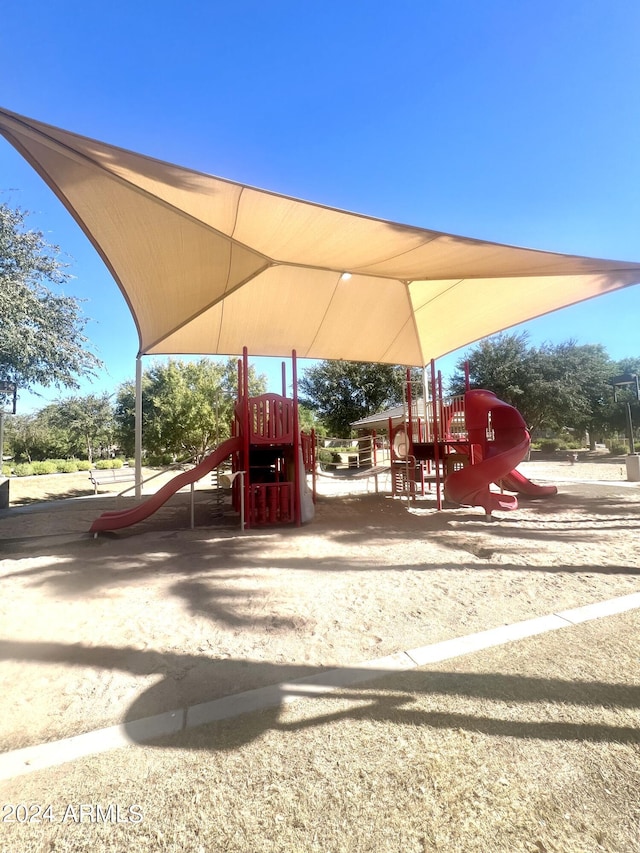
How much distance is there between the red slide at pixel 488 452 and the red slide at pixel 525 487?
1900 millimetres

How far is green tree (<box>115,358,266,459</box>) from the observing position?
2084 cm

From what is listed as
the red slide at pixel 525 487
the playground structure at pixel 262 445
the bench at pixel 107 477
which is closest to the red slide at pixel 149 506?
the playground structure at pixel 262 445

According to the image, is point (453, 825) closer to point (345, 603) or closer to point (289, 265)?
point (345, 603)

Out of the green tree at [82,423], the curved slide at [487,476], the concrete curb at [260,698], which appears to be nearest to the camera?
the concrete curb at [260,698]

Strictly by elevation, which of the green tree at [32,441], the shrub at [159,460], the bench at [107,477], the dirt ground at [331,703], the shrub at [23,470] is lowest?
the dirt ground at [331,703]

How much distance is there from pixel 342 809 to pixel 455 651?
1.64 metres

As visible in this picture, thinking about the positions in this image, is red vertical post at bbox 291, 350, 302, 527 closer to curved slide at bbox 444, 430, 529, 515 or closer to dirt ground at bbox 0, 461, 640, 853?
dirt ground at bbox 0, 461, 640, 853

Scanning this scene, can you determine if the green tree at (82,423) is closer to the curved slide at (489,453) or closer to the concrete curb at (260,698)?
the curved slide at (489,453)

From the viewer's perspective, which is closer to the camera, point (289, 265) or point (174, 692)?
point (174, 692)

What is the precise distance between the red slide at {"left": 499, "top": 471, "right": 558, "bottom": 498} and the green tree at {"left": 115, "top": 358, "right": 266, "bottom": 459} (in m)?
12.8

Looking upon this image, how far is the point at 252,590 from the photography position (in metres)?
4.62

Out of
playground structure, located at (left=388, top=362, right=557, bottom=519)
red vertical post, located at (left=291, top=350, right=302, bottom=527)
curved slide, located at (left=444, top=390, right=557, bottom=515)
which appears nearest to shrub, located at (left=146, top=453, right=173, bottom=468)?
playground structure, located at (left=388, top=362, right=557, bottom=519)

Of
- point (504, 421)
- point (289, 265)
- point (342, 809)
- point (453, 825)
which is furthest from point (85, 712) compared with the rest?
point (504, 421)

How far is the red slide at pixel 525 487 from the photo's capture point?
11.3m
